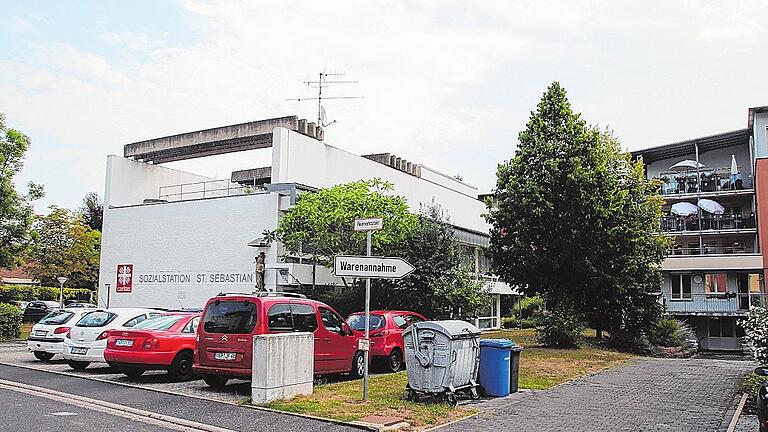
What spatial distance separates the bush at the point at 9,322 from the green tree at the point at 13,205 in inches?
103

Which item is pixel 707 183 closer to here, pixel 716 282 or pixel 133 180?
pixel 716 282

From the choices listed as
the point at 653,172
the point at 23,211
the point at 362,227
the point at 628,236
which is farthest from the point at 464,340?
the point at 653,172

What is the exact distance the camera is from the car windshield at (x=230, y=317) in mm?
12680

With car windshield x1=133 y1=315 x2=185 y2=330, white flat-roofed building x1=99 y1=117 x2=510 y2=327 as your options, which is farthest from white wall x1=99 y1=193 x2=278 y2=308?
car windshield x1=133 y1=315 x2=185 y2=330

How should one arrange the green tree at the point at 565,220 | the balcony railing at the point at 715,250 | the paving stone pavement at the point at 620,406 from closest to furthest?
1. the paving stone pavement at the point at 620,406
2. the green tree at the point at 565,220
3. the balcony railing at the point at 715,250

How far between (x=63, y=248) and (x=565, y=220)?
99.4 feet

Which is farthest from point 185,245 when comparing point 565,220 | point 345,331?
point 345,331

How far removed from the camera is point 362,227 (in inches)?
466

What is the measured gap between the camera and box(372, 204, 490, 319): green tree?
2458 cm

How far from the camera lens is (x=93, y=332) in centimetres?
1614

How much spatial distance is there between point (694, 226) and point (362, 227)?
128ft

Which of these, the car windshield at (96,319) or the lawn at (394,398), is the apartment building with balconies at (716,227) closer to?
the lawn at (394,398)

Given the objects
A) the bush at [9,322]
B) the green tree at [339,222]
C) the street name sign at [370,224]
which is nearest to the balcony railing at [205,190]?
the green tree at [339,222]

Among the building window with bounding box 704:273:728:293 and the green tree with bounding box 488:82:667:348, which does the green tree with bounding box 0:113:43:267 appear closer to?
the green tree with bounding box 488:82:667:348
